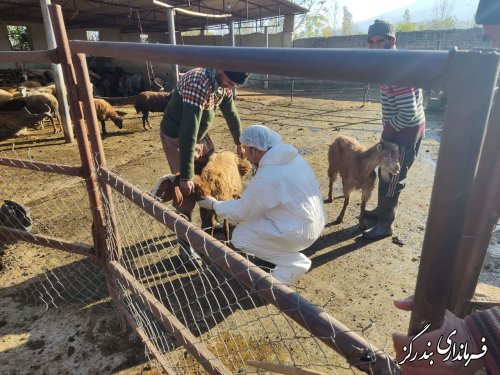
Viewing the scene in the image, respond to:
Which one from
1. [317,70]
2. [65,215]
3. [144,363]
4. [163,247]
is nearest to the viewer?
[317,70]

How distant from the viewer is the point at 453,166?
0.72 meters

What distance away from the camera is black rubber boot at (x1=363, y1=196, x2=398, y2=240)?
4.10 metres

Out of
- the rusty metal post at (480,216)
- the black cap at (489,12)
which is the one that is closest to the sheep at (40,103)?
the black cap at (489,12)

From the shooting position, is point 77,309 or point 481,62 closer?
point 481,62

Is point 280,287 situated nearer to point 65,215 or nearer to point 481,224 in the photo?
point 481,224

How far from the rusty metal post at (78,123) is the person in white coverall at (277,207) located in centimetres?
90

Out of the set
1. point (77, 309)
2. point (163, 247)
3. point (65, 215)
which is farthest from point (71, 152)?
point (77, 309)

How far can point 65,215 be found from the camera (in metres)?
4.76

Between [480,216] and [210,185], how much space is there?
8.88 feet

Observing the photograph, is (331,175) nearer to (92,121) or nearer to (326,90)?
(92,121)

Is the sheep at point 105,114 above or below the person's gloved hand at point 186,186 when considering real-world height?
below

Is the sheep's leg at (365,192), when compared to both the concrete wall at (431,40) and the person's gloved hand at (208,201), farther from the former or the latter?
the concrete wall at (431,40)

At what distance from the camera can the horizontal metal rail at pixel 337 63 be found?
0.74 m

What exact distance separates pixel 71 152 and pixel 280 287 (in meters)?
7.89
